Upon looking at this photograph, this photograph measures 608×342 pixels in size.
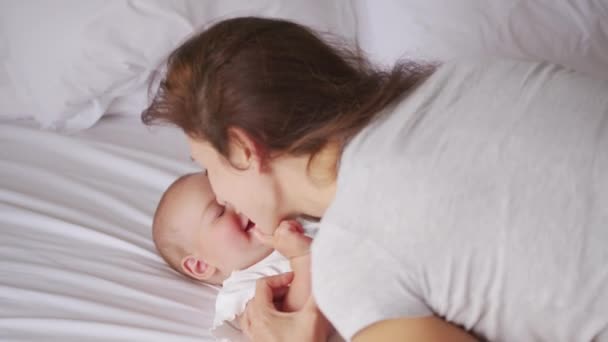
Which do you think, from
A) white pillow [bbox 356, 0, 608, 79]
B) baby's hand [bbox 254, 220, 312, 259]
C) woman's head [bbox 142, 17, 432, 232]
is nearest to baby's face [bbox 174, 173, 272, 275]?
baby's hand [bbox 254, 220, 312, 259]

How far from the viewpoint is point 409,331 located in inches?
31.6

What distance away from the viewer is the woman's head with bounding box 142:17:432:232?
895 millimetres

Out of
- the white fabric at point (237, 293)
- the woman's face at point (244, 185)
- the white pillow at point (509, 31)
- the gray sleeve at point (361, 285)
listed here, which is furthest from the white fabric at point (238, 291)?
the white pillow at point (509, 31)

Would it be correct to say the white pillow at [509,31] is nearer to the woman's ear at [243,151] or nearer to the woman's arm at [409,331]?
the woman's ear at [243,151]

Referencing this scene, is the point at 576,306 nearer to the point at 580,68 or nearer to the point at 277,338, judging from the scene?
the point at 277,338

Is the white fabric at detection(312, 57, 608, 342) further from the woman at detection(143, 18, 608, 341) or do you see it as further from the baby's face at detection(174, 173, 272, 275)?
the baby's face at detection(174, 173, 272, 275)

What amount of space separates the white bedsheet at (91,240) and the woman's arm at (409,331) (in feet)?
1.10

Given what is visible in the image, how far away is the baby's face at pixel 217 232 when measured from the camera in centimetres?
122

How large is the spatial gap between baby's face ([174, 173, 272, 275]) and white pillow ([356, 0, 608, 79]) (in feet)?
1.58

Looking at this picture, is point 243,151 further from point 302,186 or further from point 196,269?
point 196,269

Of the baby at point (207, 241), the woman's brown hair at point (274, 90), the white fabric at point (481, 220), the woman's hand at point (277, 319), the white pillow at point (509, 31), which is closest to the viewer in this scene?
the white fabric at point (481, 220)

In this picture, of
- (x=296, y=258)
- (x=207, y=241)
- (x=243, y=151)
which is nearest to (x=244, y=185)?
(x=243, y=151)

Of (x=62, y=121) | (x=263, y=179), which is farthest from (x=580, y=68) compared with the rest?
(x=62, y=121)

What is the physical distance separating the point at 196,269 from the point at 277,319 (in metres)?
0.25
